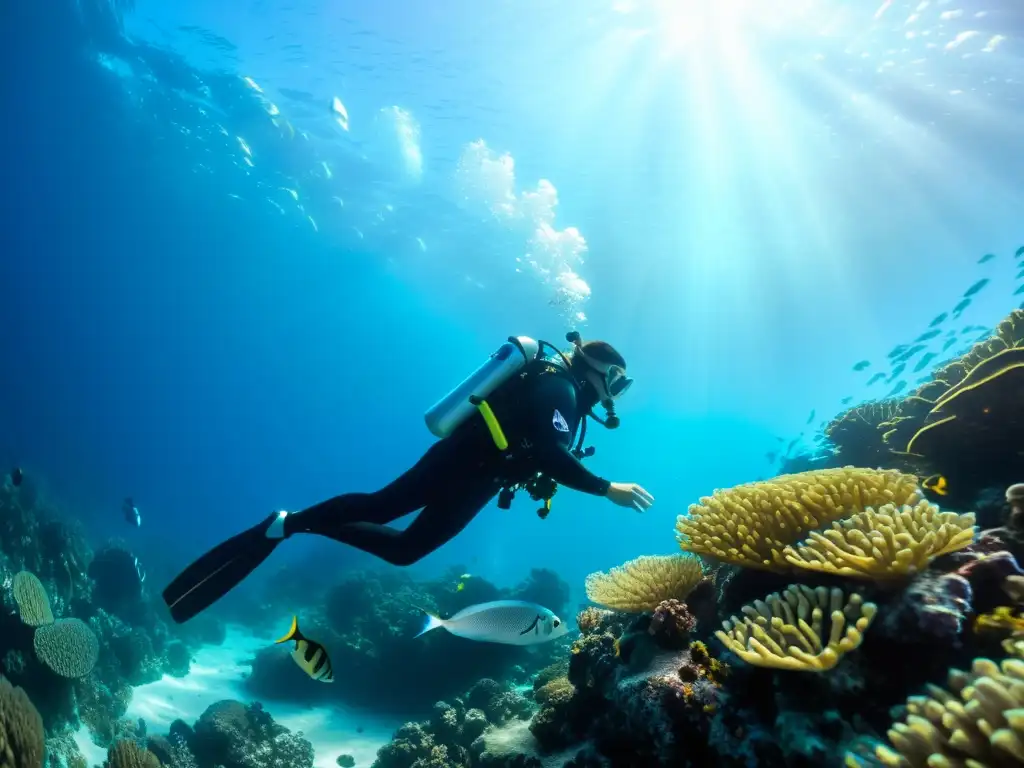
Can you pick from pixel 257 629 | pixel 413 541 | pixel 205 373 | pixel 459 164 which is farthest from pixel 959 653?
pixel 205 373

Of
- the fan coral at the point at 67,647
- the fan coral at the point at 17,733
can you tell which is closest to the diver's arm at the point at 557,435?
the fan coral at the point at 17,733

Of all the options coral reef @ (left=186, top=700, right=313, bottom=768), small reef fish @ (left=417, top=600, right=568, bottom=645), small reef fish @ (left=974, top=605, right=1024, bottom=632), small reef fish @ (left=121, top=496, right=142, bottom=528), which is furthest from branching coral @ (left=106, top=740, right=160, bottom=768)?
small reef fish @ (left=121, top=496, right=142, bottom=528)

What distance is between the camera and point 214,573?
4613mm

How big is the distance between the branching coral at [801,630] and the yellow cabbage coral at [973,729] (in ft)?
1.13

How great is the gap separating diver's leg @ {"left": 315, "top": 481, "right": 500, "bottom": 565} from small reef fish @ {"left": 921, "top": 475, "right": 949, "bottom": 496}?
147 inches

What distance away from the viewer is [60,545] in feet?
42.4

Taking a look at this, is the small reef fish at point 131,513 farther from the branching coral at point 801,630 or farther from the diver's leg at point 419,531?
the branching coral at point 801,630

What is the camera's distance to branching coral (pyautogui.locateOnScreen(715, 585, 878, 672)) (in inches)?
86.7

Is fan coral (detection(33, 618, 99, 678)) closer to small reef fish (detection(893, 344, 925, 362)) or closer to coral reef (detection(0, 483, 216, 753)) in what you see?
coral reef (detection(0, 483, 216, 753))

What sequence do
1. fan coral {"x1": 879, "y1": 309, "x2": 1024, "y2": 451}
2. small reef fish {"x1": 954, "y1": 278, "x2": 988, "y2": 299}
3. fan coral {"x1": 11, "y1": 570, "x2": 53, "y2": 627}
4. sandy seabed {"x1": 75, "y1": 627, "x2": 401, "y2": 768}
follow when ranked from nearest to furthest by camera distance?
fan coral {"x1": 879, "y1": 309, "x2": 1024, "y2": 451} → fan coral {"x1": 11, "y1": 570, "x2": 53, "y2": 627} → sandy seabed {"x1": 75, "y1": 627, "x2": 401, "y2": 768} → small reef fish {"x1": 954, "y1": 278, "x2": 988, "y2": 299}

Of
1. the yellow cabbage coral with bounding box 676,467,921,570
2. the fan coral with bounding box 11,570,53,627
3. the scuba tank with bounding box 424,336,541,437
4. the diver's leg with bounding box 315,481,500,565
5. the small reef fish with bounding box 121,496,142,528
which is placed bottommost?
the yellow cabbage coral with bounding box 676,467,921,570

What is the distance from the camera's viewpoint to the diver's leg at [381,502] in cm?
477

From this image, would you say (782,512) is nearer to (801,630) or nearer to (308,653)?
(801,630)

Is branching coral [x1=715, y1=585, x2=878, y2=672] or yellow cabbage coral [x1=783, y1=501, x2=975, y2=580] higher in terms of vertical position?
→ yellow cabbage coral [x1=783, y1=501, x2=975, y2=580]
